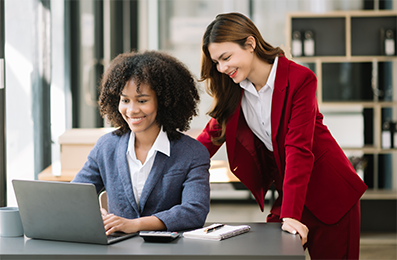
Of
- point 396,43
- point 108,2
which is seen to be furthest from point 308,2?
point 108,2

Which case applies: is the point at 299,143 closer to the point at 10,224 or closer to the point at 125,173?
the point at 125,173

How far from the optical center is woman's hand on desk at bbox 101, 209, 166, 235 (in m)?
1.28

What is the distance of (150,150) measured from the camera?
1.48 m

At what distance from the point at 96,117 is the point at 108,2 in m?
1.17

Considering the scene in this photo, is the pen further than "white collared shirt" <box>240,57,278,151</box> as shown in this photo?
No

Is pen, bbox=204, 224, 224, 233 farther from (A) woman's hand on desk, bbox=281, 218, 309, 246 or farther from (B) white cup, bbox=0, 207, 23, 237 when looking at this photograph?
(B) white cup, bbox=0, 207, 23, 237

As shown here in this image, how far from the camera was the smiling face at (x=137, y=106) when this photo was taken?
1.47m

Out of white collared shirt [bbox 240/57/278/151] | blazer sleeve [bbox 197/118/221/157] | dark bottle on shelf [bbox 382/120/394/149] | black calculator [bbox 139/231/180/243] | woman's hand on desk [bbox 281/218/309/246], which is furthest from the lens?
dark bottle on shelf [bbox 382/120/394/149]

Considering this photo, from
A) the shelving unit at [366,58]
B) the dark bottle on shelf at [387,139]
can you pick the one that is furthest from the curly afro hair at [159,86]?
the dark bottle on shelf at [387,139]

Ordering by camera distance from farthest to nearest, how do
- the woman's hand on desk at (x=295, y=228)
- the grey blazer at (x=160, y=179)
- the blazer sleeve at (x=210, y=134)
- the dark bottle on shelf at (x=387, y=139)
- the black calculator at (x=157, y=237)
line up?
the dark bottle on shelf at (x=387, y=139)
the blazer sleeve at (x=210, y=134)
the grey blazer at (x=160, y=179)
the woman's hand on desk at (x=295, y=228)
the black calculator at (x=157, y=237)

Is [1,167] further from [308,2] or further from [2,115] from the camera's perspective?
[308,2]

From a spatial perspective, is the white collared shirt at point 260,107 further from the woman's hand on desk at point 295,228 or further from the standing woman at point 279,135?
the woman's hand on desk at point 295,228

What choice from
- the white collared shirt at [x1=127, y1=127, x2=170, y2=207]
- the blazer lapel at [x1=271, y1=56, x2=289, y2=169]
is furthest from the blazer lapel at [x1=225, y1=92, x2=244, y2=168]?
the white collared shirt at [x1=127, y1=127, x2=170, y2=207]

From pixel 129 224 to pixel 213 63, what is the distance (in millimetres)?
726
